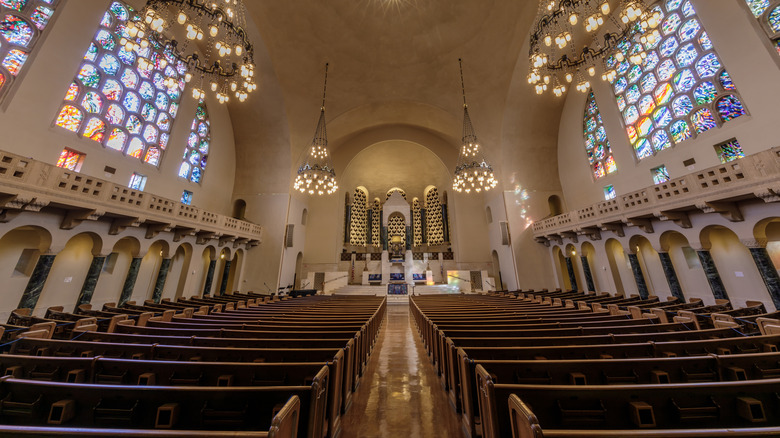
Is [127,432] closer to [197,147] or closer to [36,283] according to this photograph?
[36,283]

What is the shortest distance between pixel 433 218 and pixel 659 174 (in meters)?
13.9

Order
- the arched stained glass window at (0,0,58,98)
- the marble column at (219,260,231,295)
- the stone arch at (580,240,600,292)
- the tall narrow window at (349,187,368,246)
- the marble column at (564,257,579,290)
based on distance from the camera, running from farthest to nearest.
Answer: the tall narrow window at (349,187,368,246) < the marble column at (219,260,231,295) < the marble column at (564,257,579,290) < the stone arch at (580,240,600,292) < the arched stained glass window at (0,0,58,98)

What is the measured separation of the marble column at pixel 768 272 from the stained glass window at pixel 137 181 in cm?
2065

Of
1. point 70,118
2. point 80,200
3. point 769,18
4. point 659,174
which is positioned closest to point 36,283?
point 80,200

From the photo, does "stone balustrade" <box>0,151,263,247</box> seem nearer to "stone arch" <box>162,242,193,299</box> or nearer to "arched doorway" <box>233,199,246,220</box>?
"stone arch" <box>162,242,193,299</box>

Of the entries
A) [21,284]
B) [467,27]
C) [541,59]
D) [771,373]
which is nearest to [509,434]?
[771,373]

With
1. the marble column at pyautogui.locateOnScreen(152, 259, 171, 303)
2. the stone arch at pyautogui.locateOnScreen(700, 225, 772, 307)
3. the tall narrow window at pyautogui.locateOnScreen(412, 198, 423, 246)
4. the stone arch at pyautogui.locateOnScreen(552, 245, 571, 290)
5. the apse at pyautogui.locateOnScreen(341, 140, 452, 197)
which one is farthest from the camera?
the tall narrow window at pyautogui.locateOnScreen(412, 198, 423, 246)

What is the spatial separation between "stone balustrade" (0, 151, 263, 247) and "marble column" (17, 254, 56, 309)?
0.99 meters

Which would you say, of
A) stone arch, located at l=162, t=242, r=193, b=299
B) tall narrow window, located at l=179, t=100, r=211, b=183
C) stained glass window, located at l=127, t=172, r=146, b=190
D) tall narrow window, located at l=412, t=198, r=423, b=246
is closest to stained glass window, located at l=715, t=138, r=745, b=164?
tall narrow window, located at l=412, t=198, r=423, b=246

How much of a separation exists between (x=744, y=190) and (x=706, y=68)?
5524 mm

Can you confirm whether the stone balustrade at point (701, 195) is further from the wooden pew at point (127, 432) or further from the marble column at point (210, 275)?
the marble column at point (210, 275)

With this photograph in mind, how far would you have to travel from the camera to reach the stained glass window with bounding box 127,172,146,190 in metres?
10.1

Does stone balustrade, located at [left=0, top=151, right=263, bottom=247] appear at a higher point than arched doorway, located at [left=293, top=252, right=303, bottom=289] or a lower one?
higher

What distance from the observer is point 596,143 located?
1307cm
